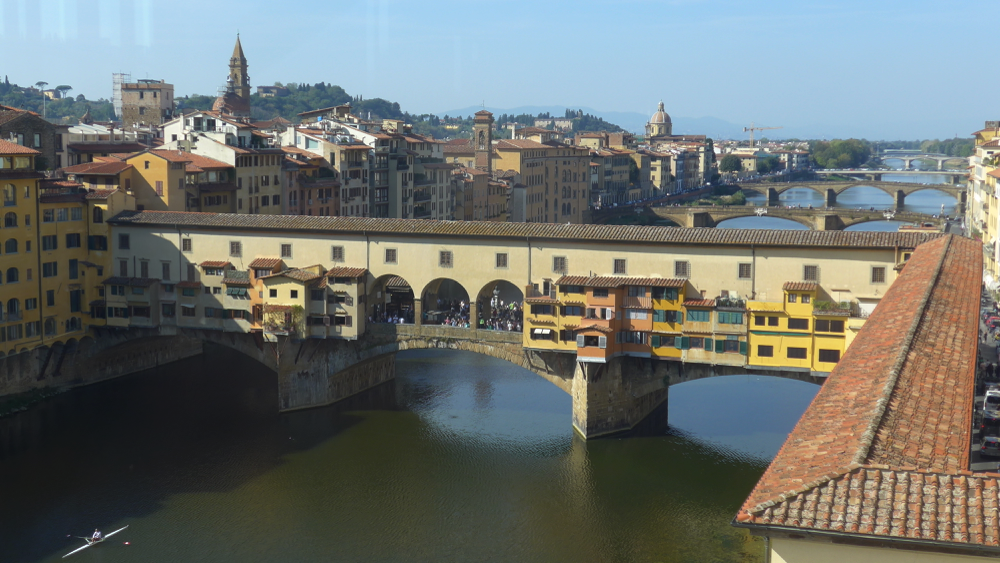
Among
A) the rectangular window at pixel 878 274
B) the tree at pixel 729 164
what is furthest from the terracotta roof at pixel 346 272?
the tree at pixel 729 164

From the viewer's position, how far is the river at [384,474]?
88.6 feet

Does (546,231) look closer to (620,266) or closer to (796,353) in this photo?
(620,266)

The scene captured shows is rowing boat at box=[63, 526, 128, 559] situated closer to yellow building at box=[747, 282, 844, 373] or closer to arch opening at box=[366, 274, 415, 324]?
arch opening at box=[366, 274, 415, 324]

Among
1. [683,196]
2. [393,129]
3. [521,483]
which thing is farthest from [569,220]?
[521,483]

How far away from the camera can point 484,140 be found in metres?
92.2

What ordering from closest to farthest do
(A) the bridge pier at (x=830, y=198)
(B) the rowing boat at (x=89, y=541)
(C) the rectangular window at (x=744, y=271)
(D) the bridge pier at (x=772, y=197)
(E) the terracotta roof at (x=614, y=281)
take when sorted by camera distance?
(B) the rowing boat at (x=89, y=541) → (C) the rectangular window at (x=744, y=271) → (E) the terracotta roof at (x=614, y=281) → (A) the bridge pier at (x=830, y=198) → (D) the bridge pier at (x=772, y=197)

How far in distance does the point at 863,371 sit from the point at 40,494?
24023mm

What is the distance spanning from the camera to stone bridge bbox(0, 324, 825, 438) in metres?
35.0

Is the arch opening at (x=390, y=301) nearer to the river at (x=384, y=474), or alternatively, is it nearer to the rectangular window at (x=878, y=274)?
the river at (x=384, y=474)

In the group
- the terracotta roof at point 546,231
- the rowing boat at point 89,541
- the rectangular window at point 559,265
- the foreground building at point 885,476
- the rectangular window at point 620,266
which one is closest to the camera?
the foreground building at point 885,476

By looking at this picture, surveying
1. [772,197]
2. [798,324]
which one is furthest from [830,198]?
[798,324]

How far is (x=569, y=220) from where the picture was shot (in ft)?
324

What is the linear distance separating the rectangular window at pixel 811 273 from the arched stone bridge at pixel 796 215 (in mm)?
54259

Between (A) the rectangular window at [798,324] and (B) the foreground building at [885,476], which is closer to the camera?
(B) the foreground building at [885,476]
